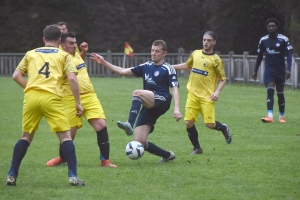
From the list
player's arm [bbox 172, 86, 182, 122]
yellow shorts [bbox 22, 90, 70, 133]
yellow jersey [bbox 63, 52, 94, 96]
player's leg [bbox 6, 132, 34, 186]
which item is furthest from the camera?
yellow jersey [bbox 63, 52, 94, 96]

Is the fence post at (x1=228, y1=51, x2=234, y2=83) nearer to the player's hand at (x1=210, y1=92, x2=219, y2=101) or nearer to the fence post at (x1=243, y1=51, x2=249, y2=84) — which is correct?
the fence post at (x1=243, y1=51, x2=249, y2=84)

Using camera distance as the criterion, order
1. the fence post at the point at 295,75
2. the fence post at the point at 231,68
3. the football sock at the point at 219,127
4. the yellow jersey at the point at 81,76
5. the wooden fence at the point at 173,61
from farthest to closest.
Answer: the fence post at the point at 231,68 < the wooden fence at the point at 173,61 < the fence post at the point at 295,75 < the football sock at the point at 219,127 < the yellow jersey at the point at 81,76

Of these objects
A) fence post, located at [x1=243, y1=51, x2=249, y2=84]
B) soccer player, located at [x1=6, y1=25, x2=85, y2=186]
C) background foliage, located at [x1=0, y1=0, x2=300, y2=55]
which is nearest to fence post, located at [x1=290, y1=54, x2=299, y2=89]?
fence post, located at [x1=243, y1=51, x2=249, y2=84]

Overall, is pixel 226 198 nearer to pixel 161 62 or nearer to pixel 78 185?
pixel 78 185

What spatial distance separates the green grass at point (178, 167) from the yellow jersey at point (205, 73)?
3.08 ft

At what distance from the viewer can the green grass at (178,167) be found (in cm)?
760

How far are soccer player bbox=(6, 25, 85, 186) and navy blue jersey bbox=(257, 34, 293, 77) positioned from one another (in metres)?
8.08

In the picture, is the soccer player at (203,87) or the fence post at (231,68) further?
the fence post at (231,68)

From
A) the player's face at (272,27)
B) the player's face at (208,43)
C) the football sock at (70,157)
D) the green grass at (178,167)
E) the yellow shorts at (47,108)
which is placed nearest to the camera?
the green grass at (178,167)

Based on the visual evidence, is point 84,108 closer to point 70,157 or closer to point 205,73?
point 70,157

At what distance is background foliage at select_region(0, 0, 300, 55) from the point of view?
4309 cm

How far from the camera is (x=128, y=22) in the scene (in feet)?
149

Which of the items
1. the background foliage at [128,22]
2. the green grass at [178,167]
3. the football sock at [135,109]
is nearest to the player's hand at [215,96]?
the green grass at [178,167]

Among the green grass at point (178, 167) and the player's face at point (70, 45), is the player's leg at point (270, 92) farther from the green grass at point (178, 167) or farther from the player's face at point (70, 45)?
the player's face at point (70, 45)
